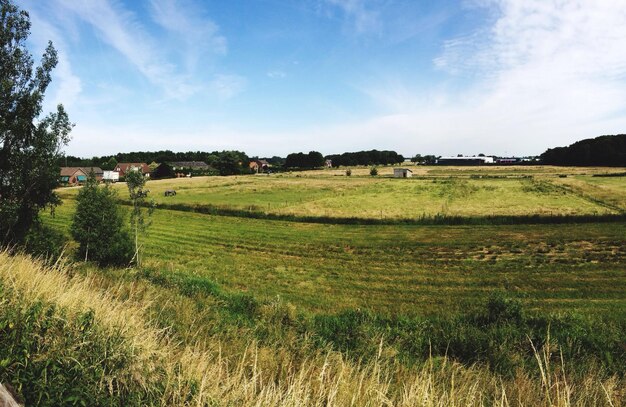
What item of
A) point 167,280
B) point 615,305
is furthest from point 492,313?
point 167,280

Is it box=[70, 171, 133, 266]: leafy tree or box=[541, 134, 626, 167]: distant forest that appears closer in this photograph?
box=[70, 171, 133, 266]: leafy tree

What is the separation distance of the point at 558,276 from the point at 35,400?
89.2 feet

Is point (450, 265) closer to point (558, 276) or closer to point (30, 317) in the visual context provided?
point (558, 276)

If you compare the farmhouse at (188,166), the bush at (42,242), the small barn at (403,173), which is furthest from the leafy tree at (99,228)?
the farmhouse at (188,166)

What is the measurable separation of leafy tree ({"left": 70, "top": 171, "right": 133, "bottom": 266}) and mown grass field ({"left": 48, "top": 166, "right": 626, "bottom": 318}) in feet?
8.18

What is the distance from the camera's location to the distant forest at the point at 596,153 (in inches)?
5944

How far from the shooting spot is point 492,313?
14.7m

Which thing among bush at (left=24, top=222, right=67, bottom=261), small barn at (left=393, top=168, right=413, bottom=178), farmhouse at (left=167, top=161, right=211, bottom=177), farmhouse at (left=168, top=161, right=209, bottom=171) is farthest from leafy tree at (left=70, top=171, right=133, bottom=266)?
farmhouse at (left=168, top=161, right=209, bottom=171)

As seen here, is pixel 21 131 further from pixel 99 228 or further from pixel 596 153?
pixel 596 153

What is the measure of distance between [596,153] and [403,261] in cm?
17809

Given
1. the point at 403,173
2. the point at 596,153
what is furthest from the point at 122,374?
the point at 596,153

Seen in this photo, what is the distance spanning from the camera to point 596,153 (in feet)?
528

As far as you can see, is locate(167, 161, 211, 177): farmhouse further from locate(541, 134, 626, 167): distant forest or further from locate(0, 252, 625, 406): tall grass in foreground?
locate(541, 134, 626, 167): distant forest

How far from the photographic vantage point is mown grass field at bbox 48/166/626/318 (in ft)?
67.4
